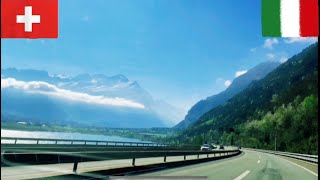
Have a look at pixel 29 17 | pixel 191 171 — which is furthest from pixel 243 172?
pixel 29 17

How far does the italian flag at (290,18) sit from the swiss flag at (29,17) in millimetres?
2078

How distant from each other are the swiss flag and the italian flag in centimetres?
208

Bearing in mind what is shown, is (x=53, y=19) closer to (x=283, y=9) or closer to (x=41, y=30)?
(x=41, y=30)

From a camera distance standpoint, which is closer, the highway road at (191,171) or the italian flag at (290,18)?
the italian flag at (290,18)

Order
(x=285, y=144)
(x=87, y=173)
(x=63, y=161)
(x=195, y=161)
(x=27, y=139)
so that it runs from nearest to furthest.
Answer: (x=87, y=173) → (x=63, y=161) → (x=195, y=161) → (x=27, y=139) → (x=285, y=144)

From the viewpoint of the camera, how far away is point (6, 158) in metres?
25.1

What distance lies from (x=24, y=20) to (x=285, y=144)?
6283 inches

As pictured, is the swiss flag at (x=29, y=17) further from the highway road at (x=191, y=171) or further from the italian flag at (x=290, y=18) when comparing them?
the highway road at (x=191, y=171)

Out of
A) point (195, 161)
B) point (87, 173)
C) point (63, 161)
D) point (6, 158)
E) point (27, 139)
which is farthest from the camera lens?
point (27, 139)

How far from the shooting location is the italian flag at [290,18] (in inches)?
214

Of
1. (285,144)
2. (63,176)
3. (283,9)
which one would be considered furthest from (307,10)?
(285,144)

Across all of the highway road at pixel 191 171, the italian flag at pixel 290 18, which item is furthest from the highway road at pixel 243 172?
the italian flag at pixel 290 18

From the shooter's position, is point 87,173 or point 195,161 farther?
point 195,161

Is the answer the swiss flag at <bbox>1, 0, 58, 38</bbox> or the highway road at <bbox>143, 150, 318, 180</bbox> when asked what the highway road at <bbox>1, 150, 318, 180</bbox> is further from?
the swiss flag at <bbox>1, 0, 58, 38</bbox>
